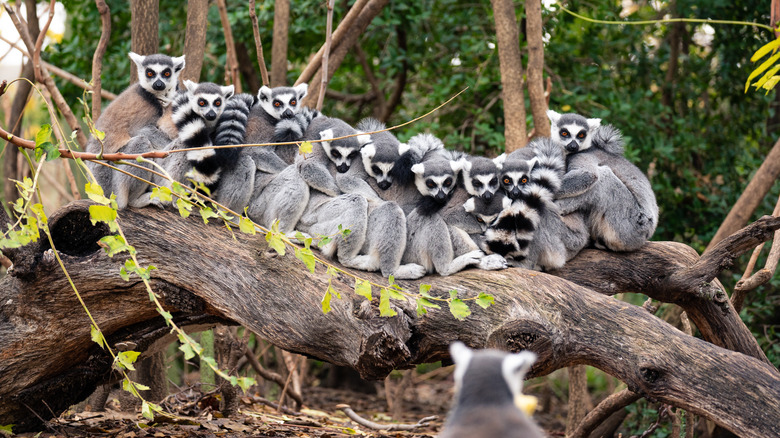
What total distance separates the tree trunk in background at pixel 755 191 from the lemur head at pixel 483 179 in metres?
2.45

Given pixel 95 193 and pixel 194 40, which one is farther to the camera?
pixel 194 40

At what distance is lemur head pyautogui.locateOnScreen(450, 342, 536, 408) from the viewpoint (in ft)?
6.50

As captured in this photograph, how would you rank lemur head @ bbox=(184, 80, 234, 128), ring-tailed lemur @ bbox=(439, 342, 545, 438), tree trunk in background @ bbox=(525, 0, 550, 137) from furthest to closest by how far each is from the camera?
tree trunk in background @ bbox=(525, 0, 550, 137) < lemur head @ bbox=(184, 80, 234, 128) < ring-tailed lemur @ bbox=(439, 342, 545, 438)

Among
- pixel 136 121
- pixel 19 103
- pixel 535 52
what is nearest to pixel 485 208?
pixel 535 52

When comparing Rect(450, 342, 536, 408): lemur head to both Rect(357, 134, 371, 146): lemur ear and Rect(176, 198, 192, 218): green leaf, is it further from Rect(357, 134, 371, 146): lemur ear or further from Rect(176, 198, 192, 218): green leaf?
Rect(357, 134, 371, 146): lemur ear

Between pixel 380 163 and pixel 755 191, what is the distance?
11.5ft

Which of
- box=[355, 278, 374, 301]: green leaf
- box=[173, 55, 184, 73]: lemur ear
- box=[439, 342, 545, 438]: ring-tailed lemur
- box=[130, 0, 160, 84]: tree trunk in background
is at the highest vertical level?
box=[130, 0, 160, 84]: tree trunk in background

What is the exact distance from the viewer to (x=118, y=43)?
25.9 ft

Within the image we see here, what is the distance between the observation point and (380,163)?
482cm

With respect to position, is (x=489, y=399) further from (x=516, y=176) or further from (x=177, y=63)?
(x=177, y=63)

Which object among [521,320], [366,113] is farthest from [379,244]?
[366,113]

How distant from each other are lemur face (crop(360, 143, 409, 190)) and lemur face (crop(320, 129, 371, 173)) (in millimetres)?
120

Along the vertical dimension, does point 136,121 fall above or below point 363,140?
above

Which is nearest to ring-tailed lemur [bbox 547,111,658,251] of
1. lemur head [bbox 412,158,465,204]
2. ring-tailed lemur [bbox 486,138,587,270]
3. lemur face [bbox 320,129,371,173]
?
ring-tailed lemur [bbox 486,138,587,270]
